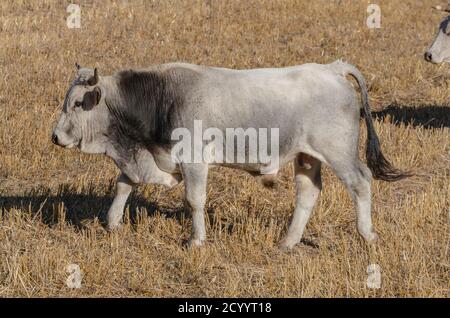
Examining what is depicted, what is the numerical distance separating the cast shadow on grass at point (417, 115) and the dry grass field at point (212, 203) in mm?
38

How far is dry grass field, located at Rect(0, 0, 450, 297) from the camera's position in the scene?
18.6ft

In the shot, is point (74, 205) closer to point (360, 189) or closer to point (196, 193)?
point (196, 193)

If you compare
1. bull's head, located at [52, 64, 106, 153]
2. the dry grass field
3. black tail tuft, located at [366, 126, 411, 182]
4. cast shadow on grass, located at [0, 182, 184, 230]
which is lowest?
cast shadow on grass, located at [0, 182, 184, 230]

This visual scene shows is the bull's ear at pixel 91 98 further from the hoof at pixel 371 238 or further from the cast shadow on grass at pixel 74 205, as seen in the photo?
the hoof at pixel 371 238

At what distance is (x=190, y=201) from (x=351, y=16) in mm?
11487

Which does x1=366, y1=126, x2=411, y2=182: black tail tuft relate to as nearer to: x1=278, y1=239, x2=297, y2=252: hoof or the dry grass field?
the dry grass field

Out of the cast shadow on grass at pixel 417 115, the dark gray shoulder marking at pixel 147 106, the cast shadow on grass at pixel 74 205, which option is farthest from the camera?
the cast shadow on grass at pixel 417 115

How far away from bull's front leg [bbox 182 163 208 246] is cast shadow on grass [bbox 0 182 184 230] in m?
0.76

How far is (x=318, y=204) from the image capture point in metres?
7.34

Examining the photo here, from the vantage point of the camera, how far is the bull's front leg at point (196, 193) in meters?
6.18

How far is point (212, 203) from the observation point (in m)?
7.65

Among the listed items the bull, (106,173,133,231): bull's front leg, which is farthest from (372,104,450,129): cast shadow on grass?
(106,173,133,231): bull's front leg

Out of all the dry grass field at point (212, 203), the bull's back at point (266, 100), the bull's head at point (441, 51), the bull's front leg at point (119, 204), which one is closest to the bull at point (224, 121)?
the bull's back at point (266, 100)
